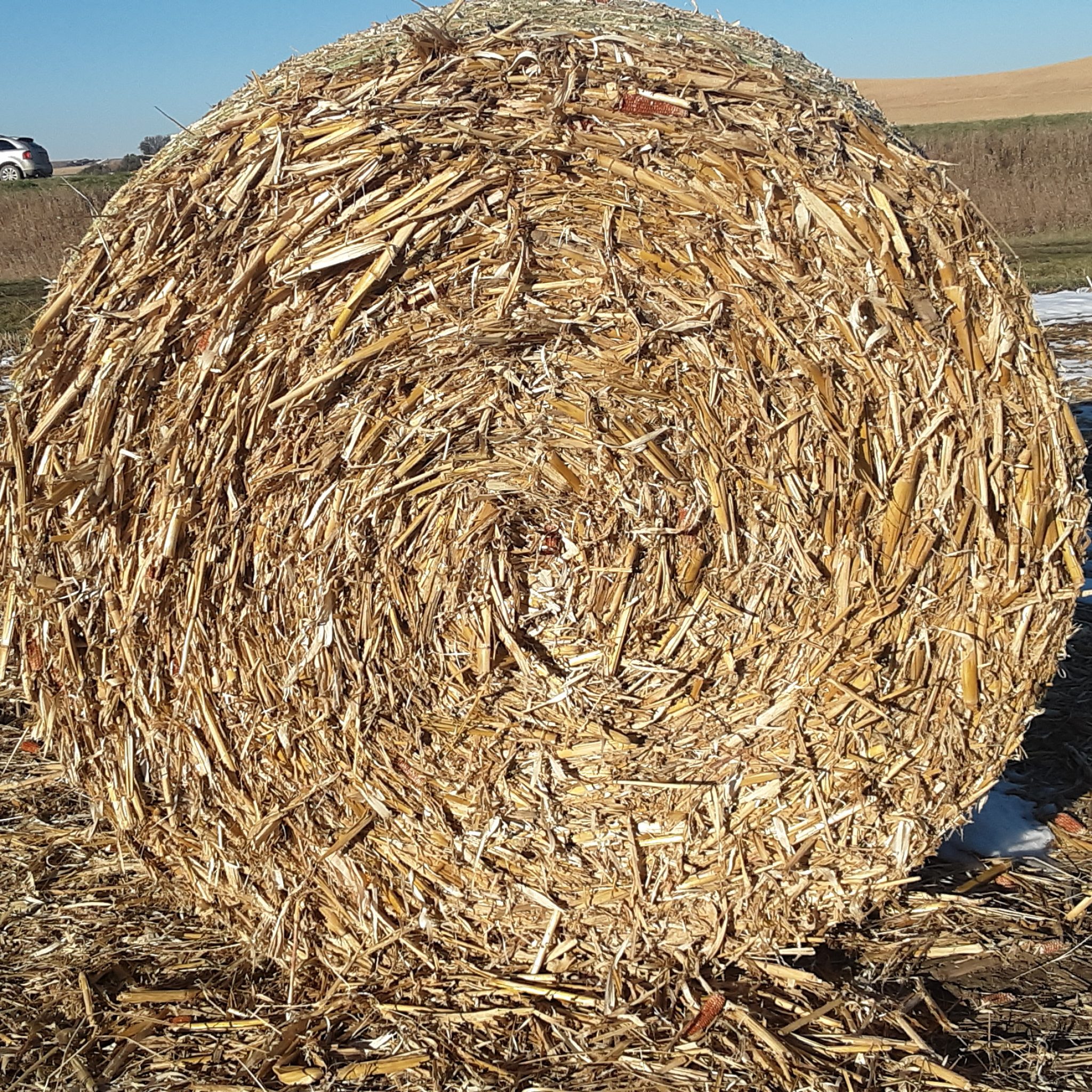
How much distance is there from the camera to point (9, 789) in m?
3.36

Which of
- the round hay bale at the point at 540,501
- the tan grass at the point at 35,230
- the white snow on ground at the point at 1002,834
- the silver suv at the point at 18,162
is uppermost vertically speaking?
the silver suv at the point at 18,162

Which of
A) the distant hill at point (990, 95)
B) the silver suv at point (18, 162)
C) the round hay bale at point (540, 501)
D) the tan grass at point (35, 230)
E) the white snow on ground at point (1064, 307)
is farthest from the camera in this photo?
the distant hill at point (990, 95)

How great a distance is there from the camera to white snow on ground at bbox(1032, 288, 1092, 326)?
902 cm

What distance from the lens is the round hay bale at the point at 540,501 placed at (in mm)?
2240

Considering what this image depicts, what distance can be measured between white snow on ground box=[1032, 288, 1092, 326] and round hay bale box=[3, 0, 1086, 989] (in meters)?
7.20

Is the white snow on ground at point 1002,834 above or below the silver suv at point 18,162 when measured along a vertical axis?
below

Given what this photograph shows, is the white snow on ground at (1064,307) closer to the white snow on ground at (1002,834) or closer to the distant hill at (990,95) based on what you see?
the white snow on ground at (1002,834)

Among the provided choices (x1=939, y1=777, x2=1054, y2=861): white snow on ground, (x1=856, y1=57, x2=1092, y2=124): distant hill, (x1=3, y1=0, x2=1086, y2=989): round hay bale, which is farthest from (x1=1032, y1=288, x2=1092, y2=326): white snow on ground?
(x1=856, y1=57, x2=1092, y2=124): distant hill

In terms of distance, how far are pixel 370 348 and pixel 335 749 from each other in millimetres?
957

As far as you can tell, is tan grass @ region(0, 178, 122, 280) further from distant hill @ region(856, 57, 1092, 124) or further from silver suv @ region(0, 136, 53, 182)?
distant hill @ region(856, 57, 1092, 124)

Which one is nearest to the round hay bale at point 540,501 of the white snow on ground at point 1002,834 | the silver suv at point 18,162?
the white snow on ground at point 1002,834

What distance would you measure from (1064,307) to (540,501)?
8.77 meters

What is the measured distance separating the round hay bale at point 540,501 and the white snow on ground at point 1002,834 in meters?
0.62

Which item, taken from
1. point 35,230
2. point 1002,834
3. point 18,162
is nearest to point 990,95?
point 18,162
